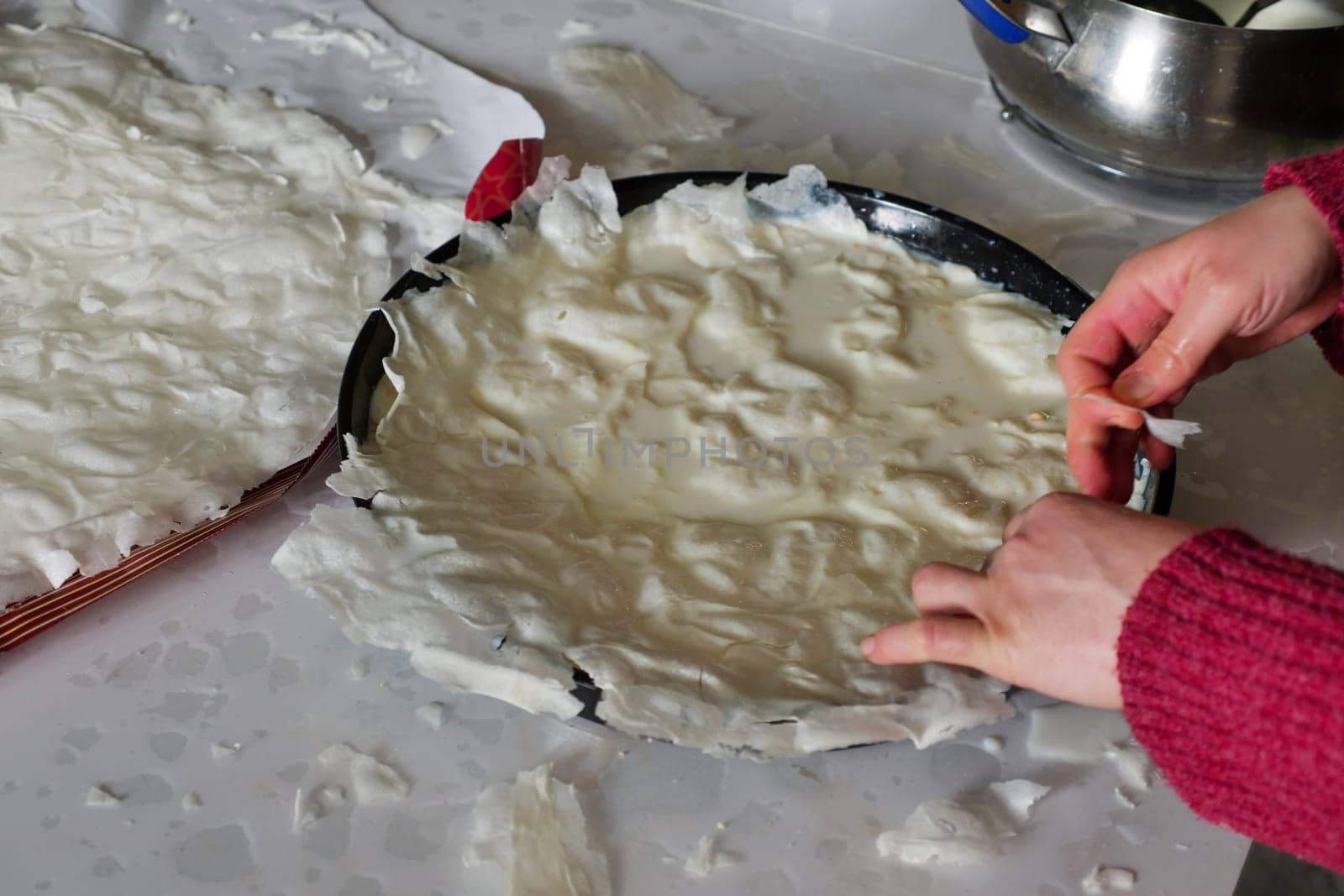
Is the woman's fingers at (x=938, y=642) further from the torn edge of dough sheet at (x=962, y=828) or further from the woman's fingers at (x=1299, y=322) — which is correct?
the woman's fingers at (x=1299, y=322)

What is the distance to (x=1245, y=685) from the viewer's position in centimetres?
61

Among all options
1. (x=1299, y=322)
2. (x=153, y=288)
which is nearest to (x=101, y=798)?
(x=153, y=288)

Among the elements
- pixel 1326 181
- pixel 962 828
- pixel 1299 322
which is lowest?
pixel 962 828

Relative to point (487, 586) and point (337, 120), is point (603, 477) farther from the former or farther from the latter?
point (337, 120)

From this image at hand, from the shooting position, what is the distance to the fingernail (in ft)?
2.75

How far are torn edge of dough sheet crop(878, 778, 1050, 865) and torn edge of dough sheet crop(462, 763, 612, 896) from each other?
0.61 feet

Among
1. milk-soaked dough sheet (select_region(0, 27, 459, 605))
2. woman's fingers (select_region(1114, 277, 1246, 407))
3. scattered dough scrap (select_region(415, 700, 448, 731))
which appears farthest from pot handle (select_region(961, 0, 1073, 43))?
scattered dough scrap (select_region(415, 700, 448, 731))

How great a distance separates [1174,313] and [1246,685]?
1.08 feet

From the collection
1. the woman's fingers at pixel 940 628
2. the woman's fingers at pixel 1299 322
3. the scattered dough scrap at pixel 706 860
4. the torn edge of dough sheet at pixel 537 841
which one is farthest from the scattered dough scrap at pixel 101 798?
the woman's fingers at pixel 1299 322

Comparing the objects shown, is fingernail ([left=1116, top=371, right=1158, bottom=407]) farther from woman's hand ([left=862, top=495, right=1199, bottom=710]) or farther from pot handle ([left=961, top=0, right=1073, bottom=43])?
pot handle ([left=961, top=0, right=1073, bottom=43])

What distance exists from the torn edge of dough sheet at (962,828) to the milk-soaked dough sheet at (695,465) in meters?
0.07

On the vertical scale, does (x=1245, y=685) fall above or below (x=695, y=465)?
above

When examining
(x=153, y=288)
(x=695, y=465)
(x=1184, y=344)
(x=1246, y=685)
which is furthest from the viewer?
(x=153, y=288)

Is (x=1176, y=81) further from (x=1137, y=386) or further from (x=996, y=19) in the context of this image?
(x=1137, y=386)
